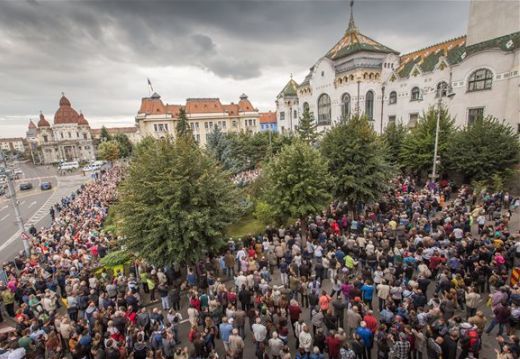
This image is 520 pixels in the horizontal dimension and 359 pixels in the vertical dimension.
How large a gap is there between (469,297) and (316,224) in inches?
346

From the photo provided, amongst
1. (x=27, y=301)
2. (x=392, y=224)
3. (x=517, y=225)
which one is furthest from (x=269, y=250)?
(x=517, y=225)

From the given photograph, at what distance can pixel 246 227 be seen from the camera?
20172 mm

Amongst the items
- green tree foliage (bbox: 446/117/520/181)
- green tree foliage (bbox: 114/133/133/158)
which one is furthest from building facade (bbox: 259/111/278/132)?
green tree foliage (bbox: 446/117/520/181)

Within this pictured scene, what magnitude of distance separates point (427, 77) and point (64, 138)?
111 m

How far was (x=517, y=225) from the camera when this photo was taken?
50.3 feet

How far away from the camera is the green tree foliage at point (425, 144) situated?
22422 millimetres

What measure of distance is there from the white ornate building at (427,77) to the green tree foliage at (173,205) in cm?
1507

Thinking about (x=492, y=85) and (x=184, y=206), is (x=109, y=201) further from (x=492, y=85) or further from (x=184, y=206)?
(x=492, y=85)

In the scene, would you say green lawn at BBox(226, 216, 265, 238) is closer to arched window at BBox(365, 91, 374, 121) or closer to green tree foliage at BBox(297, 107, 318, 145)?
green tree foliage at BBox(297, 107, 318, 145)

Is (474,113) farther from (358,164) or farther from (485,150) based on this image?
(358,164)

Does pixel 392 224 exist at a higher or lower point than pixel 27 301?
higher

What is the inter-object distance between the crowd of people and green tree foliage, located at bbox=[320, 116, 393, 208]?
218cm

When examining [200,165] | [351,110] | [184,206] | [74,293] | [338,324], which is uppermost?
[351,110]

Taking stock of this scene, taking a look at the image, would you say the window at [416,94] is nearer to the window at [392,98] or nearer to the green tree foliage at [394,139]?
the window at [392,98]
